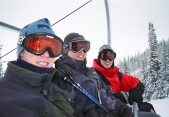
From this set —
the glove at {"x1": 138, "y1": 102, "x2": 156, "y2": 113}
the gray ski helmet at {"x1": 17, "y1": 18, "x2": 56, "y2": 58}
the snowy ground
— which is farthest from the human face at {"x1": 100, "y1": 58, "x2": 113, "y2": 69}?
the snowy ground

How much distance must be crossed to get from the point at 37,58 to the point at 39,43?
149mm

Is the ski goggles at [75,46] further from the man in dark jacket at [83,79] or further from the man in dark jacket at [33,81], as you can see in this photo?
the man in dark jacket at [33,81]

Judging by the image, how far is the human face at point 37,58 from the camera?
4.83ft

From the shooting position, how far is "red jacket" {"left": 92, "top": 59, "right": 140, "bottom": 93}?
3.39 meters

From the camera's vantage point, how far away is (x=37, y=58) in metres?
1.49

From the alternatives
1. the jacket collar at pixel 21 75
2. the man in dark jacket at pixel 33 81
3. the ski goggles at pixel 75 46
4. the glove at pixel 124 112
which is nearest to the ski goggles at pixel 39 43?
the man in dark jacket at pixel 33 81

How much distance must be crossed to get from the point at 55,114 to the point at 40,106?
0.47 ft

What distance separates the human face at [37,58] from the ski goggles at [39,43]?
0.13 ft

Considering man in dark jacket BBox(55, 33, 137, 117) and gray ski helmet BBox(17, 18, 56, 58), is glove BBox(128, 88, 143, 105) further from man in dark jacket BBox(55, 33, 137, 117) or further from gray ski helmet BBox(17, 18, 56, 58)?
gray ski helmet BBox(17, 18, 56, 58)

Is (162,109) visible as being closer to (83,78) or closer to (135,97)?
(135,97)

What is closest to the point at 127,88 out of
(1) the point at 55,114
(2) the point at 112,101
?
(2) the point at 112,101

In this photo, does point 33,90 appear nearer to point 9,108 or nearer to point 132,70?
point 9,108

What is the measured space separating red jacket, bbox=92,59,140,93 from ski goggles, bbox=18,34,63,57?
189 cm

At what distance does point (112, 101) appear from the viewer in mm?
2582
